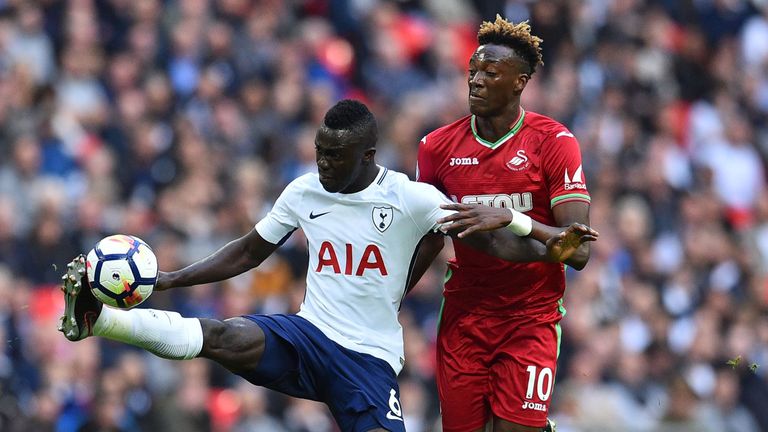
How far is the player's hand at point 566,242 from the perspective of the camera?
7.76m

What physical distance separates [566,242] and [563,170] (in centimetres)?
54

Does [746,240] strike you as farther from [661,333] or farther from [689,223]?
[661,333]

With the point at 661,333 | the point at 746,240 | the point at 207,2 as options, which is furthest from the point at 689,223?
the point at 207,2

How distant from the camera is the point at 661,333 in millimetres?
14508

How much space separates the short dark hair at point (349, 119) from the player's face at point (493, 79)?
2.19 ft

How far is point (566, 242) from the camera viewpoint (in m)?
7.83

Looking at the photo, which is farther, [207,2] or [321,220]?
[207,2]

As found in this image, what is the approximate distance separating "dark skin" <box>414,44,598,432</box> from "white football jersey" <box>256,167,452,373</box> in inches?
12.1

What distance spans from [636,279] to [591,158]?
1521mm

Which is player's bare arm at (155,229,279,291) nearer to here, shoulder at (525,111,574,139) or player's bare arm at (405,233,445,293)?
player's bare arm at (405,233,445,293)

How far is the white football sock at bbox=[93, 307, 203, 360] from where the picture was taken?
773cm

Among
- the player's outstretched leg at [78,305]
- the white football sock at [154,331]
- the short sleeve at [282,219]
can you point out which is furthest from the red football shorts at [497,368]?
the player's outstretched leg at [78,305]

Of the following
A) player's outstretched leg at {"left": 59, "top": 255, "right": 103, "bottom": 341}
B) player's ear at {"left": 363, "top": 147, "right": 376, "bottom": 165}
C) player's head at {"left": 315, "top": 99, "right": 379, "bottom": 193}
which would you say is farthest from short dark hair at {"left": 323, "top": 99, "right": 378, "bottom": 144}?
player's outstretched leg at {"left": 59, "top": 255, "right": 103, "bottom": 341}

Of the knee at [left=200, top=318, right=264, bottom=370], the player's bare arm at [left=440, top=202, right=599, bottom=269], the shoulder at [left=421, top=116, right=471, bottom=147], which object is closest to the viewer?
the player's bare arm at [left=440, top=202, right=599, bottom=269]
